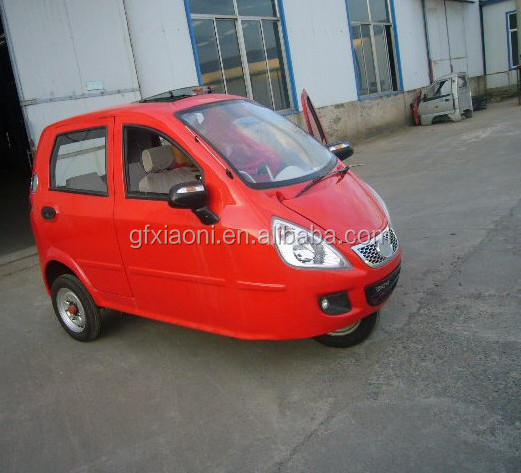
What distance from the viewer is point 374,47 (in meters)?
16.7

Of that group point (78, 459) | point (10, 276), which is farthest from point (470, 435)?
point (10, 276)

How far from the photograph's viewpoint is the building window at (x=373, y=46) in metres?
15.8

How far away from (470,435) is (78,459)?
80.2 inches

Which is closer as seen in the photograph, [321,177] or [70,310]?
[321,177]

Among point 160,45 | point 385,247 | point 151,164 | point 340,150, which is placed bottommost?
point 385,247

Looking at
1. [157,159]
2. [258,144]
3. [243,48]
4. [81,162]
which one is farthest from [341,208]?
[243,48]

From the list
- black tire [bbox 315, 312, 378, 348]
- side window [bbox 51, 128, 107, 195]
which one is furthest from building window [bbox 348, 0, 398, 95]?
black tire [bbox 315, 312, 378, 348]

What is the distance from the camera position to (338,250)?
9.90 feet

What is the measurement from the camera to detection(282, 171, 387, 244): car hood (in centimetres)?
311

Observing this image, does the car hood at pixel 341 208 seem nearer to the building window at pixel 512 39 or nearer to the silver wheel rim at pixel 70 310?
the silver wheel rim at pixel 70 310

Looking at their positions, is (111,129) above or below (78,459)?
above

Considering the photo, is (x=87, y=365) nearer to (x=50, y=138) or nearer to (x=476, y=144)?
(x=50, y=138)

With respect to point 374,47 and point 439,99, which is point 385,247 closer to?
point 374,47

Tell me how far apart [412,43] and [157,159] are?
56.8 feet
